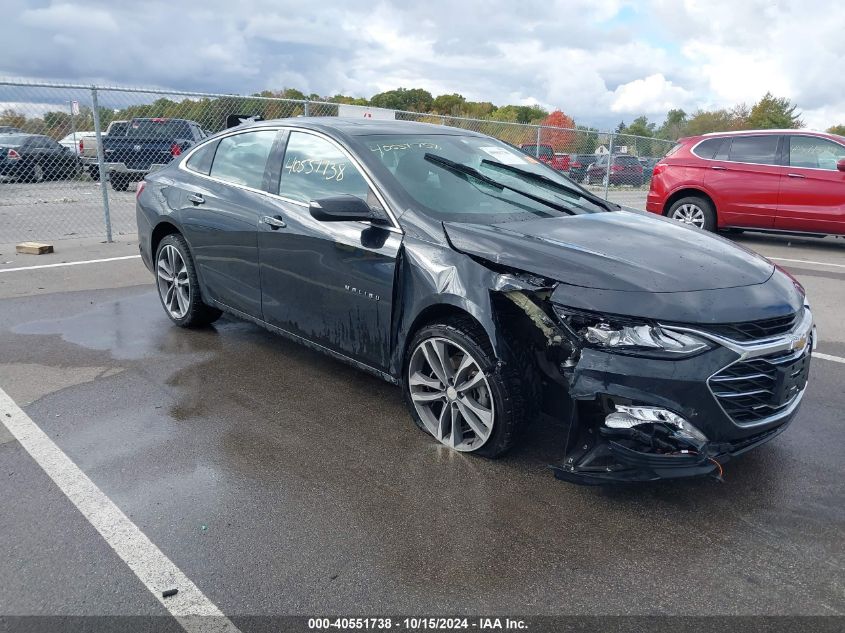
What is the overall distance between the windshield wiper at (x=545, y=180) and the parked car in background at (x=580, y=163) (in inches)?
482

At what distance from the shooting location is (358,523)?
3.00 metres

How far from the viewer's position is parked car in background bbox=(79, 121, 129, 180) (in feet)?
31.2

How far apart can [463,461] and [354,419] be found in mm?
809

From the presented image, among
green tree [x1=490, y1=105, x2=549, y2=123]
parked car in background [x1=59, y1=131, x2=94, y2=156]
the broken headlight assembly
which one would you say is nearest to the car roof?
the broken headlight assembly

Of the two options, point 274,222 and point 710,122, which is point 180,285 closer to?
point 274,222

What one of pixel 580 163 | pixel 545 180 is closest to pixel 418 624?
pixel 545 180

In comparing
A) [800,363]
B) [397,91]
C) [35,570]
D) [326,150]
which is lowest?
[35,570]

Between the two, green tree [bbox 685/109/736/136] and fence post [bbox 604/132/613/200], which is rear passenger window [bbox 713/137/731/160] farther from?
green tree [bbox 685/109/736/136]

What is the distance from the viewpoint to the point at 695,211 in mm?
10883

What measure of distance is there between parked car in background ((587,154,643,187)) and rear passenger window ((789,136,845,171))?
5292 millimetres

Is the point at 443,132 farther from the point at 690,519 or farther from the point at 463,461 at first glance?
the point at 690,519

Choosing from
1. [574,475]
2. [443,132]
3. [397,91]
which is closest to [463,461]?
[574,475]

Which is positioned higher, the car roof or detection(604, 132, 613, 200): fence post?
the car roof

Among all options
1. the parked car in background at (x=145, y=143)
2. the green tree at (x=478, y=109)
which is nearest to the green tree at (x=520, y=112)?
the green tree at (x=478, y=109)
